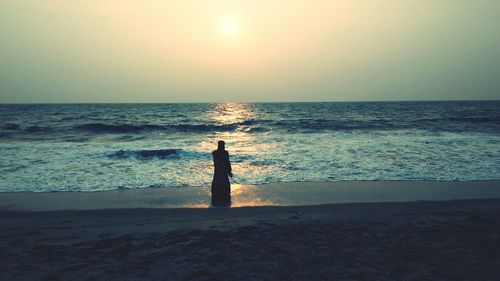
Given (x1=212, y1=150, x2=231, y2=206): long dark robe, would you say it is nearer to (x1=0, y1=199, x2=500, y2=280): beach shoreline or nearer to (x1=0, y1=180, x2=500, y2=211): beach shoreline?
(x1=0, y1=180, x2=500, y2=211): beach shoreline

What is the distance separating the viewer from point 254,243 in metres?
5.98

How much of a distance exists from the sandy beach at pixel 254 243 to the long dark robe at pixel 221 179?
0.69 meters

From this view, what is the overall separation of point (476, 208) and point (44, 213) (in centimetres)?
964

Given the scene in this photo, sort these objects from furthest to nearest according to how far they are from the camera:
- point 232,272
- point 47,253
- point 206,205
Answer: point 206,205, point 47,253, point 232,272

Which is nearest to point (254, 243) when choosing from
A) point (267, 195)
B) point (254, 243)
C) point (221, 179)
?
point (254, 243)

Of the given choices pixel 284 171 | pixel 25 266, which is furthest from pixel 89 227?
pixel 284 171

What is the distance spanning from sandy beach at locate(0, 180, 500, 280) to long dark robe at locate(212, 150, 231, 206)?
69cm

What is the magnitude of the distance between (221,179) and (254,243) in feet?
10.7

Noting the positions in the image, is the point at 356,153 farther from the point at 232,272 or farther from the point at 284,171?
the point at 232,272

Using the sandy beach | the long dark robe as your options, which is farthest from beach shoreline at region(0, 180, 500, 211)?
the sandy beach

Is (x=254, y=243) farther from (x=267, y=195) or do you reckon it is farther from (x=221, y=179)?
(x=267, y=195)

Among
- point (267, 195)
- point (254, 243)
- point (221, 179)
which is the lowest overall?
point (267, 195)

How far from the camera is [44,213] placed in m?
8.33

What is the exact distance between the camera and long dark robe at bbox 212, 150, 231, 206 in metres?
9.05
